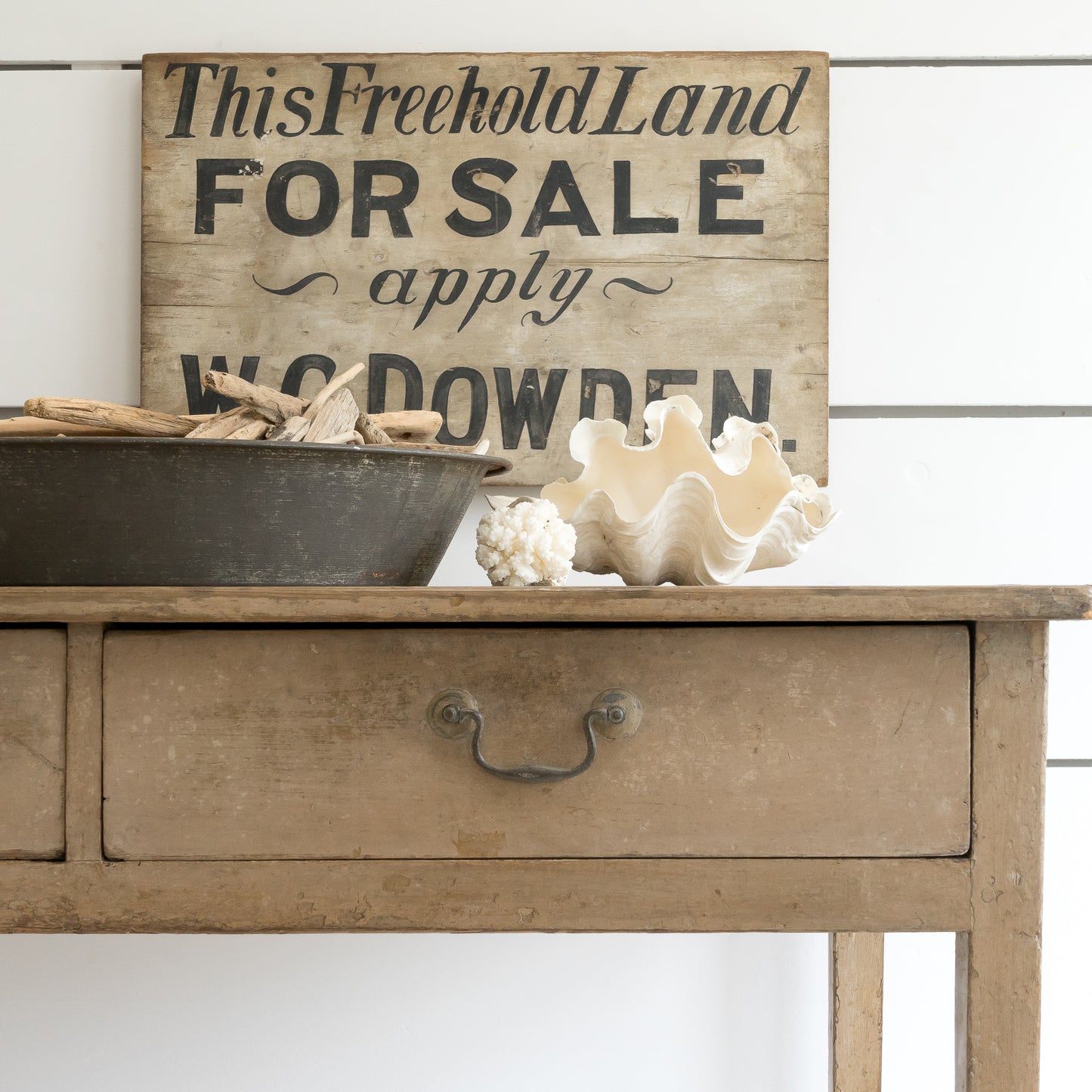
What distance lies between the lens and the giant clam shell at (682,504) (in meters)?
0.65

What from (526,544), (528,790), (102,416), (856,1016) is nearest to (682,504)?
(526,544)

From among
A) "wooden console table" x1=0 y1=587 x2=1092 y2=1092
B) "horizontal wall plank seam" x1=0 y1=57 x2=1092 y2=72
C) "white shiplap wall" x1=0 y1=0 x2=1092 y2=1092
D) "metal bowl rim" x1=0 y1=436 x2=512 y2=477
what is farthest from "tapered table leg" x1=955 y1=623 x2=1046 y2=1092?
"horizontal wall plank seam" x1=0 y1=57 x2=1092 y2=72

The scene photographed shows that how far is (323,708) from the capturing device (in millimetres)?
534

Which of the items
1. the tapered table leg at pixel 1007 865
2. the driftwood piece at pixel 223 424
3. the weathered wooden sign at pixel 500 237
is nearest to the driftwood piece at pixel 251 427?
the driftwood piece at pixel 223 424

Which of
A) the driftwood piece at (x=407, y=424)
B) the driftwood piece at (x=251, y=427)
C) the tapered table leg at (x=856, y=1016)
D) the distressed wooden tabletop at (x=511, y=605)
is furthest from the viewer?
the tapered table leg at (x=856, y=1016)

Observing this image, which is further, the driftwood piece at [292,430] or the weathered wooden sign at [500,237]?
the weathered wooden sign at [500,237]

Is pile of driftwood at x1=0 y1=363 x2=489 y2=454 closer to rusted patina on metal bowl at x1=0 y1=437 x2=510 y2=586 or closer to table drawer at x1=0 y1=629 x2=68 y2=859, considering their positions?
rusted patina on metal bowl at x1=0 y1=437 x2=510 y2=586

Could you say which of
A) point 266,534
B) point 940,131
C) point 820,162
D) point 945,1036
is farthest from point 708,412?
point 945,1036

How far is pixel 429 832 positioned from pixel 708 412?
0.58 metres

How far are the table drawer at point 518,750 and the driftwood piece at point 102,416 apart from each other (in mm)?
151

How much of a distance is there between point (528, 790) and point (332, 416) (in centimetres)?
29

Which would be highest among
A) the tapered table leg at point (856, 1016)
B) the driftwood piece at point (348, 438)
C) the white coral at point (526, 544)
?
the driftwood piece at point (348, 438)

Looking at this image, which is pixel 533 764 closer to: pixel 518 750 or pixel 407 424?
pixel 518 750

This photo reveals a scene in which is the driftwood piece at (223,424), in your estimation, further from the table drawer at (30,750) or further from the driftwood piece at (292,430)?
the table drawer at (30,750)
